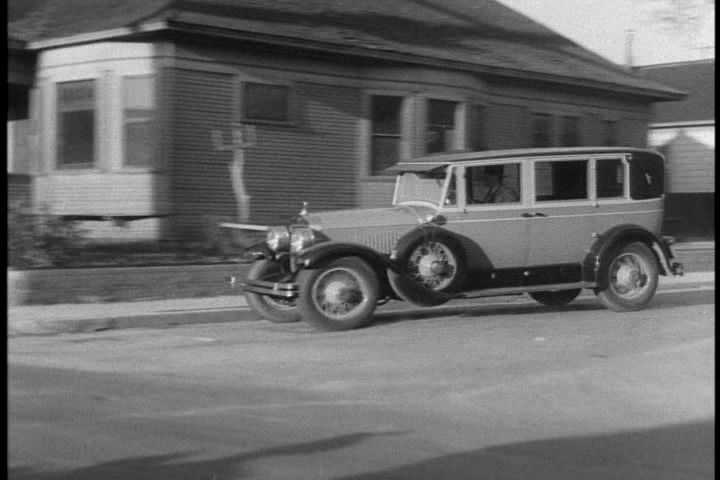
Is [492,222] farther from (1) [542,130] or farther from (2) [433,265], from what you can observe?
(1) [542,130]

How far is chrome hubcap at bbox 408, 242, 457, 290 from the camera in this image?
43.5 ft

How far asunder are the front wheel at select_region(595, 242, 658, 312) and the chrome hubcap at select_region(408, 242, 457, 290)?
85.9 inches

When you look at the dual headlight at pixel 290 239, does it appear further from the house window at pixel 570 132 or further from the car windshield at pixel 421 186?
the house window at pixel 570 132

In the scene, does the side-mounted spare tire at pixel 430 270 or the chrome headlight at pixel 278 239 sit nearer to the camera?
the side-mounted spare tire at pixel 430 270

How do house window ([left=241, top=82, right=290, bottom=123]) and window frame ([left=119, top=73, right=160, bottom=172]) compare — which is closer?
window frame ([left=119, top=73, right=160, bottom=172])

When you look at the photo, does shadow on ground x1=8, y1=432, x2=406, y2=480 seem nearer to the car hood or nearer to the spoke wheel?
the spoke wheel

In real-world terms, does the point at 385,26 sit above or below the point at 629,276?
above

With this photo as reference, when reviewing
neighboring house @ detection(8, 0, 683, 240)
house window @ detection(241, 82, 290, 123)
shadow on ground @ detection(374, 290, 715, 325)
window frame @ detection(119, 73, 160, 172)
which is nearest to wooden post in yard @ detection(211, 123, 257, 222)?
neighboring house @ detection(8, 0, 683, 240)

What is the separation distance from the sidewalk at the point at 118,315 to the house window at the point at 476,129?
366 inches

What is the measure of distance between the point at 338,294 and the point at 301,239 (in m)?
0.75

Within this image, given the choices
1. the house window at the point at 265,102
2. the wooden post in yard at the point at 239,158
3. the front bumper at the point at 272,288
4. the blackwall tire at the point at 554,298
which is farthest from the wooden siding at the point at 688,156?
the front bumper at the point at 272,288

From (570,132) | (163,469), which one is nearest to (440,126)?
(570,132)

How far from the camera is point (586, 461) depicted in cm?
669

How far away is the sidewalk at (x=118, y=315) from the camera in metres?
13.0
